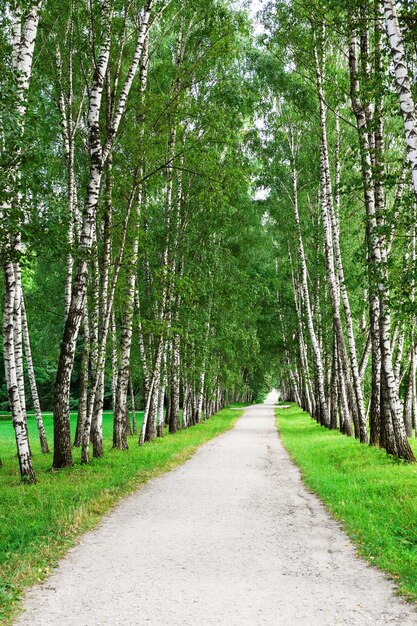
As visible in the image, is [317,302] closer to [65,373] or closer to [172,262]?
[172,262]

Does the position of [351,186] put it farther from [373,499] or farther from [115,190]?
[115,190]

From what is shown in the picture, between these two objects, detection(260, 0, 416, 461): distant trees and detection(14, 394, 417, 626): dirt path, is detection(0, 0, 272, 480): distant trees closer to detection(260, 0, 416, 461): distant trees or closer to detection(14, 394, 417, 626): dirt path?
detection(260, 0, 416, 461): distant trees

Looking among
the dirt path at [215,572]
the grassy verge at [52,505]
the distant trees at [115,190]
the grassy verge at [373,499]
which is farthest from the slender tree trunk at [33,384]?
the grassy verge at [373,499]

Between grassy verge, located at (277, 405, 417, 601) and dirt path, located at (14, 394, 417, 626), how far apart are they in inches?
8.7

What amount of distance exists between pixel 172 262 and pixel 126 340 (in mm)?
5733

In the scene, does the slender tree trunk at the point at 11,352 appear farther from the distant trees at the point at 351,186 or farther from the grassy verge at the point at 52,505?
the distant trees at the point at 351,186

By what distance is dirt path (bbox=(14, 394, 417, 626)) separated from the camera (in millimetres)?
4539

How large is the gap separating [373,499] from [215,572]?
407 centimetres

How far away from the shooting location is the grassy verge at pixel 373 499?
5.93 metres

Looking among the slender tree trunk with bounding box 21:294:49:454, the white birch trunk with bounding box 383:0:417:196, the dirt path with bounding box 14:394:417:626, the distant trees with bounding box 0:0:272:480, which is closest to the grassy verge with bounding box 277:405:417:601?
Answer: the dirt path with bounding box 14:394:417:626

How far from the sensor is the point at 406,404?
22.5 metres

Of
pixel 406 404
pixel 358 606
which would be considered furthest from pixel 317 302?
pixel 358 606

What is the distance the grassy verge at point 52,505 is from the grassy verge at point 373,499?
3520 millimetres

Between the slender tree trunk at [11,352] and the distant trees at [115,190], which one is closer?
the distant trees at [115,190]
